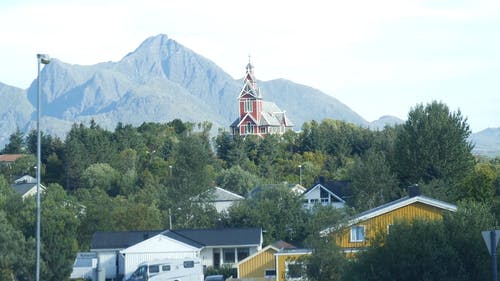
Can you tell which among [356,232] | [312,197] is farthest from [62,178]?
[356,232]

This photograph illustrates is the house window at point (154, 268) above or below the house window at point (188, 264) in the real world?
below

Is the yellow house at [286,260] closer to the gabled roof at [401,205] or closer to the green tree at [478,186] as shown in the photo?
the gabled roof at [401,205]

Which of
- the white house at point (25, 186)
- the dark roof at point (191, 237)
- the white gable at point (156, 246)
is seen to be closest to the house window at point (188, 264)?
the white gable at point (156, 246)

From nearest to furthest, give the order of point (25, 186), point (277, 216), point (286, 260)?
point (286, 260)
point (277, 216)
point (25, 186)

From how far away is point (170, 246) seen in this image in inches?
2103

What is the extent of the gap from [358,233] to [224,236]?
555 inches

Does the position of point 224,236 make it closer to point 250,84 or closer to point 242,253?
point 242,253

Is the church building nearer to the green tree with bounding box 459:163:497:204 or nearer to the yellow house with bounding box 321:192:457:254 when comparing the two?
the green tree with bounding box 459:163:497:204

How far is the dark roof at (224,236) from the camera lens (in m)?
56.2

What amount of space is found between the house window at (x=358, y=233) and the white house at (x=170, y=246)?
1129 centimetres

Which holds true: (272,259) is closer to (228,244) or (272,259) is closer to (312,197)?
(228,244)

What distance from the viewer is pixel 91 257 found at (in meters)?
55.0

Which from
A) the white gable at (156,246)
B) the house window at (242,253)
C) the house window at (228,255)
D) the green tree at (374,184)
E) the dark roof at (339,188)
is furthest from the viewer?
the dark roof at (339,188)

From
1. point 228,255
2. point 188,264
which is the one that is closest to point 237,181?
point 228,255
